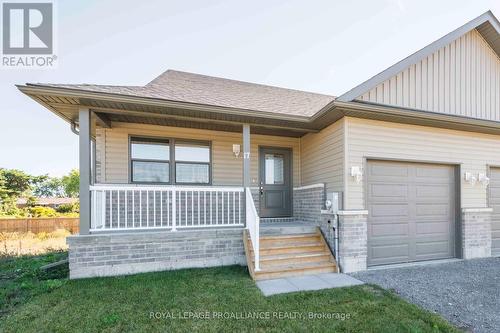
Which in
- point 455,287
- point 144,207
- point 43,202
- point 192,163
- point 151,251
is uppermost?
point 192,163

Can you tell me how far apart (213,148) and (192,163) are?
69cm

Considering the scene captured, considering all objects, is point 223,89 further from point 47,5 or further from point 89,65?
point 89,65

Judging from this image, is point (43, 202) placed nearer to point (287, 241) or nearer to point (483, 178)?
point (287, 241)

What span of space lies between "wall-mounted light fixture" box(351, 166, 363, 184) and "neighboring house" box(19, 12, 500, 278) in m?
0.06

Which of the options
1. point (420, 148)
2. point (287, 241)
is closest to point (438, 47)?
point (420, 148)

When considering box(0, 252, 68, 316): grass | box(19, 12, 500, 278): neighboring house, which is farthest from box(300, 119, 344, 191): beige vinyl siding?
box(0, 252, 68, 316): grass

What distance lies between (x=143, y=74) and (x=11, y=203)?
42.1 ft

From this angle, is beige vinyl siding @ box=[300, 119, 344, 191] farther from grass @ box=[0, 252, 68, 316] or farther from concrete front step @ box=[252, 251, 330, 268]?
grass @ box=[0, 252, 68, 316]

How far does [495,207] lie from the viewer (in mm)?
6723

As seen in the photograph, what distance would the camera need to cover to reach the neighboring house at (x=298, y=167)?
4887 mm

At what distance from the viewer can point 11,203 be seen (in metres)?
16.2

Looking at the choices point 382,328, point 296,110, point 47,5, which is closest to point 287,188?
point 296,110

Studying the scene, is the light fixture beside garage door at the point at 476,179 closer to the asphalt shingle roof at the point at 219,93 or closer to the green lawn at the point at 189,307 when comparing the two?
the asphalt shingle roof at the point at 219,93

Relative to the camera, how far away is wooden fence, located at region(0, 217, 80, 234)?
1045cm
